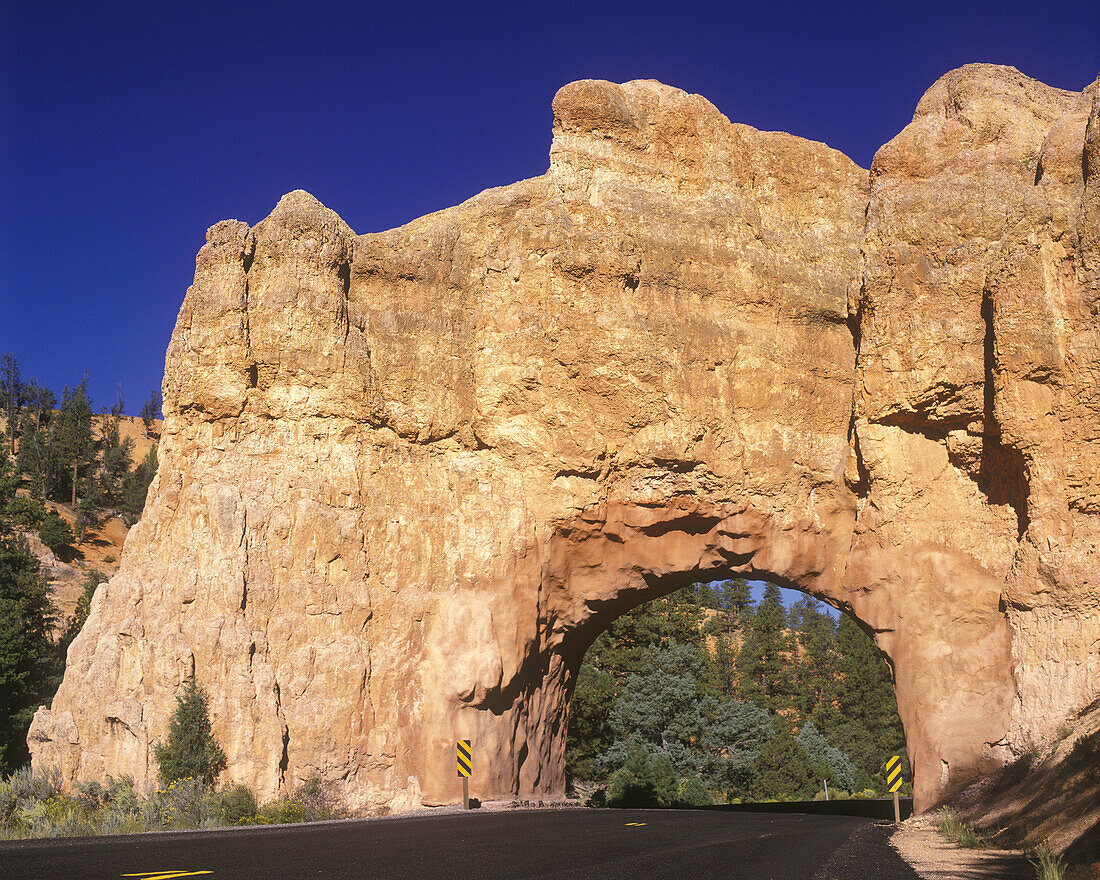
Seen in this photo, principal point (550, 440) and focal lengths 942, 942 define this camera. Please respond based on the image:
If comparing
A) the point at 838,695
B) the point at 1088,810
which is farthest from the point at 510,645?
the point at 838,695

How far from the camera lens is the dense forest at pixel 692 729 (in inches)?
1487

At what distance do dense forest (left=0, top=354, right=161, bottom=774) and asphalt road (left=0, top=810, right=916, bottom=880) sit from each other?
16064 mm

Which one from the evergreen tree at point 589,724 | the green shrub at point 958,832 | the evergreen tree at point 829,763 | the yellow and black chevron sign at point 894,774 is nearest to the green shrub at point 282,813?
the yellow and black chevron sign at point 894,774

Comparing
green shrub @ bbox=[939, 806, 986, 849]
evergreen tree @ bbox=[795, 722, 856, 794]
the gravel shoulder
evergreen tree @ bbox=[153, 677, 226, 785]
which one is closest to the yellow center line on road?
the gravel shoulder

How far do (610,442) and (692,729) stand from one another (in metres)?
22.7

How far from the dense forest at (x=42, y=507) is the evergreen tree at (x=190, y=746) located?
828 cm

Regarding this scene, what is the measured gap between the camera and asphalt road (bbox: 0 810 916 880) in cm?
796

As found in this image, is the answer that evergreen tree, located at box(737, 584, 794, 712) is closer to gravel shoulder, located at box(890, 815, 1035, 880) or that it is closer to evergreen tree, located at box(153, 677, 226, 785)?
evergreen tree, located at box(153, 677, 226, 785)

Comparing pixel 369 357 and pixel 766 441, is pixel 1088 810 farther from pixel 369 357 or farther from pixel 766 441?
pixel 369 357

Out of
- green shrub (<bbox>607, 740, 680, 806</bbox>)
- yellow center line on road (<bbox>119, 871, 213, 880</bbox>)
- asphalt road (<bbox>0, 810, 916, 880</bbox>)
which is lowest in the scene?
green shrub (<bbox>607, 740, 680, 806</bbox>)

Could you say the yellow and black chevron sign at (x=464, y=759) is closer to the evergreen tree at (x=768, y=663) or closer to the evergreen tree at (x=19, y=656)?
the evergreen tree at (x=19, y=656)

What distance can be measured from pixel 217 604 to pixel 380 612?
11.5 feet

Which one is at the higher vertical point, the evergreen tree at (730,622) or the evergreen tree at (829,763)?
the evergreen tree at (730,622)

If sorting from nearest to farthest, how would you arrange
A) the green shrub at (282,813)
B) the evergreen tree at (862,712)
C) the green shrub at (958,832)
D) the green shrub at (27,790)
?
the green shrub at (958,832), the green shrub at (27,790), the green shrub at (282,813), the evergreen tree at (862,712)
